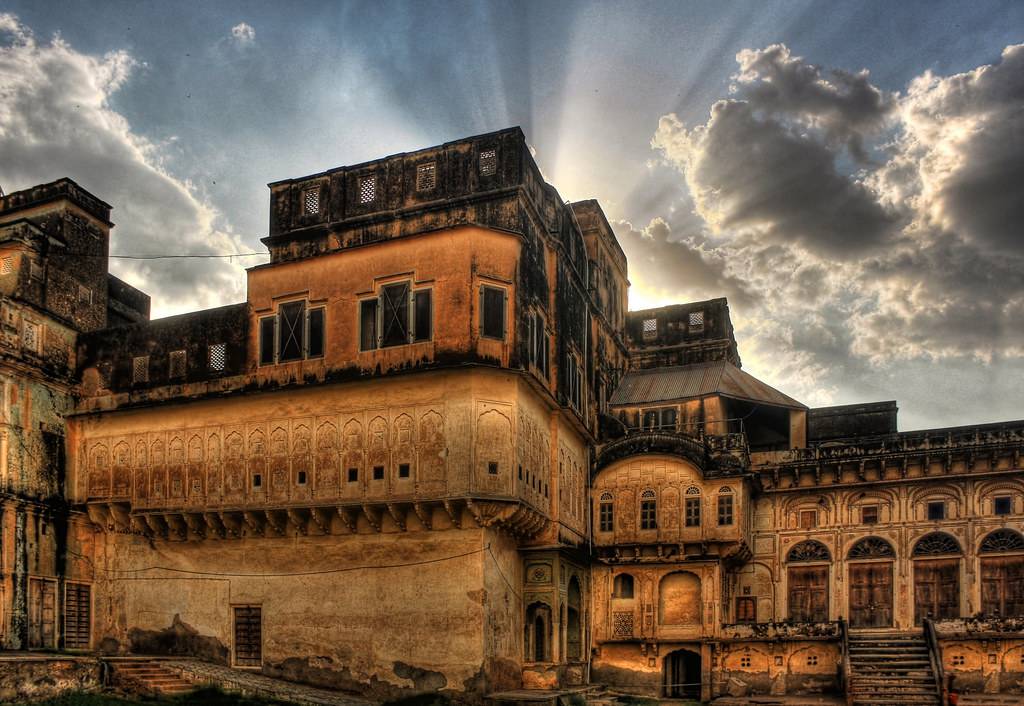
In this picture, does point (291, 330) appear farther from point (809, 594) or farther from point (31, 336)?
point (809, 594)

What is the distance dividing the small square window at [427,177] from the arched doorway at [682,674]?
1818cm

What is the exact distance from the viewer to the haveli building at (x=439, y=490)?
2875 centimetres

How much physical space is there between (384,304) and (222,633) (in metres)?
11.3

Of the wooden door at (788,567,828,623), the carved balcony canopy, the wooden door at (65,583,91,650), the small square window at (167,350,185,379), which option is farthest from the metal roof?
the wooden door at (65,583,91,650)

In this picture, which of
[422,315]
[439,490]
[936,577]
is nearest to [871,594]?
[936,577]

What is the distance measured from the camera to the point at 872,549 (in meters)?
36.9

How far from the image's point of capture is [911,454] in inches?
1435

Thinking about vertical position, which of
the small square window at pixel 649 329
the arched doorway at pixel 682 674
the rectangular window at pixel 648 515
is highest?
the small square window at pixel 649 329

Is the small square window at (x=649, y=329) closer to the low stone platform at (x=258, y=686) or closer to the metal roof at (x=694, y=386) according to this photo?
the metal roof at (x=694, y=386)

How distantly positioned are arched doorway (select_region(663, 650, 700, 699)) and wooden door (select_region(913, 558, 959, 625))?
315 inches

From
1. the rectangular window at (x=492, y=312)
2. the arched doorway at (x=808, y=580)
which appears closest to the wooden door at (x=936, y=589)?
the arched doorway at (x=808, y=580)

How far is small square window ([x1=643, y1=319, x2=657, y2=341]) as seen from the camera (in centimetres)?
4762

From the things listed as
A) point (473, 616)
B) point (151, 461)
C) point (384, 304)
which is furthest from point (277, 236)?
point (473, 616)

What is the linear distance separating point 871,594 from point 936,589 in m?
2.21
